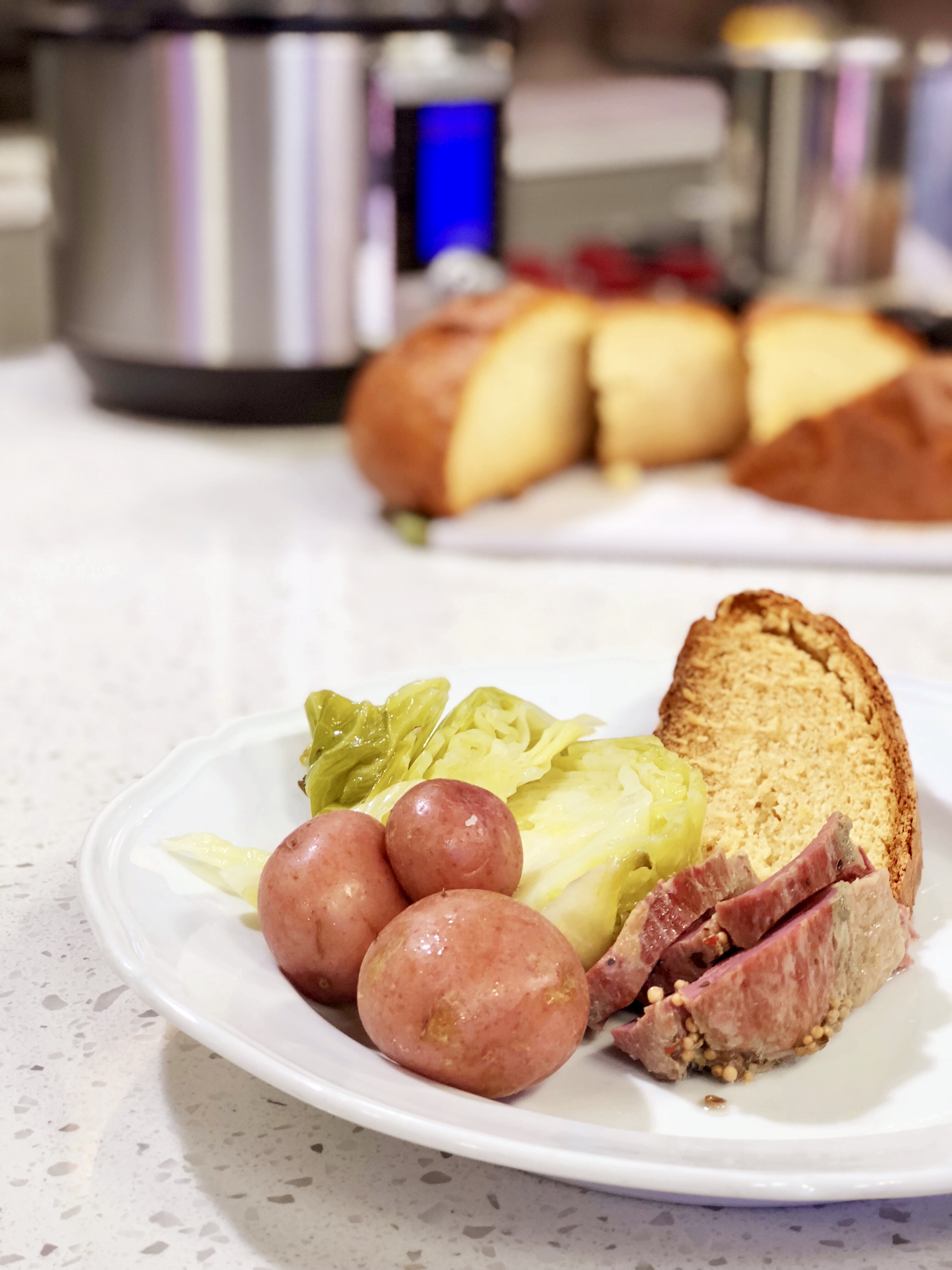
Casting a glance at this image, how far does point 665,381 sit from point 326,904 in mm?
1275

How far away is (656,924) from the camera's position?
2.22 feet

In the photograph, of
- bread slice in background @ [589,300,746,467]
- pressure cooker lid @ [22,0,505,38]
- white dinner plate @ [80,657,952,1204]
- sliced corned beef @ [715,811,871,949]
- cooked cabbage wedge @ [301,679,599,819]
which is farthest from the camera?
bread slice in background @ [589,300,746,467]

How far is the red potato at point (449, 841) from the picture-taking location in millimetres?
672

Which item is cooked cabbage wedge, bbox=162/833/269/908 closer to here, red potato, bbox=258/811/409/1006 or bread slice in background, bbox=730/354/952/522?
red potato, bbox=258/811/409/1006

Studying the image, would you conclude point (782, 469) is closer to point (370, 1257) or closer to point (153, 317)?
point (153, 317)

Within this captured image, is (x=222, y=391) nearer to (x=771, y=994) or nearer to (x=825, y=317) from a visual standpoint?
(x=825, y=317)

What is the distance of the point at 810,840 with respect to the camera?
811 millimetres

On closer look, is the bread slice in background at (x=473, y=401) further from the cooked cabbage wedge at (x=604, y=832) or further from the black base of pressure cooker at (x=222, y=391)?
the cooked cabbage wedge at (x=604, y=832)

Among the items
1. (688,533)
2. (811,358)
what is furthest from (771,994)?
(811,358)

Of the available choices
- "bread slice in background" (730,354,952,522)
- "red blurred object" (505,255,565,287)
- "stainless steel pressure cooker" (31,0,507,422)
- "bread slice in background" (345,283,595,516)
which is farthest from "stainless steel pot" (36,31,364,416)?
"bread slice in background" (730,354,952,522)

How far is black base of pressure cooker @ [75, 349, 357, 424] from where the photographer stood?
190 cm

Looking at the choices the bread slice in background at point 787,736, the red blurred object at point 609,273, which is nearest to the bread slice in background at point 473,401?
the red blurred object at point 609,273

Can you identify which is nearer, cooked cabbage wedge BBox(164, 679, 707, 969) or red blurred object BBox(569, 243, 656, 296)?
cooked cabbage wedge BBox(164, 679, 707, 969)

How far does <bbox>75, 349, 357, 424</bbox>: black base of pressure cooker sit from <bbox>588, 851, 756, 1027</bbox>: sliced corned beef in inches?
51.8
